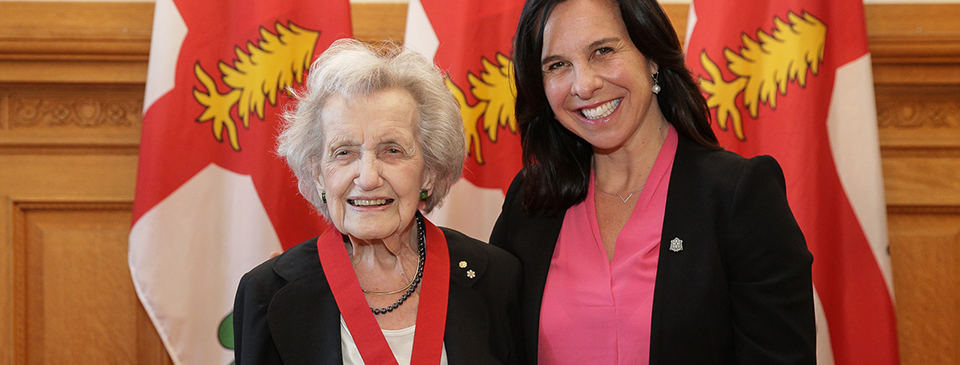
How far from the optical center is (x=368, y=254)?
5.36ft

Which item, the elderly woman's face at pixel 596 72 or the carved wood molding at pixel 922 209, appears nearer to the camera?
the elderly woman's face at pixel 596 72

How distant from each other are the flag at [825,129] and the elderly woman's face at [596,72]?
909 millimetres

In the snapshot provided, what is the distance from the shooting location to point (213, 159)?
8.03 ft

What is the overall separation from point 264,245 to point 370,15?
3.13ft

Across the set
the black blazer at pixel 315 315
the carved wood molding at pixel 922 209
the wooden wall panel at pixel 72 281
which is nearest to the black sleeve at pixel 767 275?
the black blazer at pixel 315 315

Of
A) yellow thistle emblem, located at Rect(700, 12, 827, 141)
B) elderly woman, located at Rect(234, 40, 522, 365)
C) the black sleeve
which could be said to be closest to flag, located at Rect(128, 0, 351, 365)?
elderly woman, located at Rect(234, 40, 522, 365)

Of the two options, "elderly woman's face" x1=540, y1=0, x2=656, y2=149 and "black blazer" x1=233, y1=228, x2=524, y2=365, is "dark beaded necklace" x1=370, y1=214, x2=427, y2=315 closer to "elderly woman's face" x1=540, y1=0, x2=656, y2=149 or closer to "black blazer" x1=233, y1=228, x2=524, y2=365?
"black blazer" x1=233, y1=228, x2=524, y2=365

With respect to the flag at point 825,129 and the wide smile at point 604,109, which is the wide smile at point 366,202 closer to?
the wide smile at point 604,109

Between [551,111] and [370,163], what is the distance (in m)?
0.64

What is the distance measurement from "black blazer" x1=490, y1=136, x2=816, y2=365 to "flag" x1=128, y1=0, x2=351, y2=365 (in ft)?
4.61

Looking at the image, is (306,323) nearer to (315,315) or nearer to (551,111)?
(315,315)

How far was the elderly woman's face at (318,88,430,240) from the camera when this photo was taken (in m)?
1.45

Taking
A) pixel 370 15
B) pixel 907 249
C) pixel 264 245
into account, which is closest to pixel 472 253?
pixel 264 245

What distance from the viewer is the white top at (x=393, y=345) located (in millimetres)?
1493
